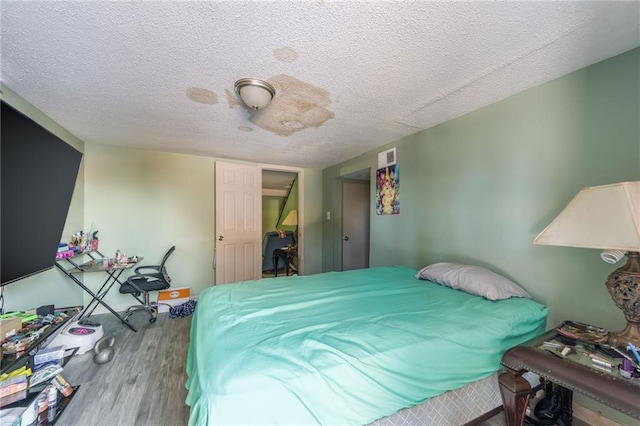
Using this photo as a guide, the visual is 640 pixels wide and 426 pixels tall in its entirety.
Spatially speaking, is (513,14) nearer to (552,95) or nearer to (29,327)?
(552,95)

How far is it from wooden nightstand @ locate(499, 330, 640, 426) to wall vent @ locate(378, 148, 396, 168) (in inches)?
93.0

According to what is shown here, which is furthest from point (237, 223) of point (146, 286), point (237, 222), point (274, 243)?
point (146, 286)

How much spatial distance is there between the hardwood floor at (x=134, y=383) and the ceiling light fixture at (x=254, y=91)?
229 cm

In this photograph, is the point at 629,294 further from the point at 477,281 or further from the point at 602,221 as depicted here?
the point at 477,281

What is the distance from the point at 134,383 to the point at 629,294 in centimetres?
318

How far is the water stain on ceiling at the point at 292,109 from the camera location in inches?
74.2

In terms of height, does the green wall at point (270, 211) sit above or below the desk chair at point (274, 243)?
above

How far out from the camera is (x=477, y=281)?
1.81 meters

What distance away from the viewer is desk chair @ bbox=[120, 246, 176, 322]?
2.93m

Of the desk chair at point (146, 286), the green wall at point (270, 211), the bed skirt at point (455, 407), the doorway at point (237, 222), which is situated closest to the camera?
the bed skirt at point (455, 407)

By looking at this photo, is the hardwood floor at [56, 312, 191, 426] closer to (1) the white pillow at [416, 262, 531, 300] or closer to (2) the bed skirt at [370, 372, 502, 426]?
(2) the bed skirt at [370, 372, 502, 426]

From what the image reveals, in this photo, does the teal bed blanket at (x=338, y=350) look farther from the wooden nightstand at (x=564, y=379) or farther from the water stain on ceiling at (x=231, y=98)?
the water stain on ceiling at (x=231, y=98)

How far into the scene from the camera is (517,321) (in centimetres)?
149

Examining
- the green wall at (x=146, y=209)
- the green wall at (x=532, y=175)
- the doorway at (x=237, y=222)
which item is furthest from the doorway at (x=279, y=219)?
the green wall at (x=532, y=175)
